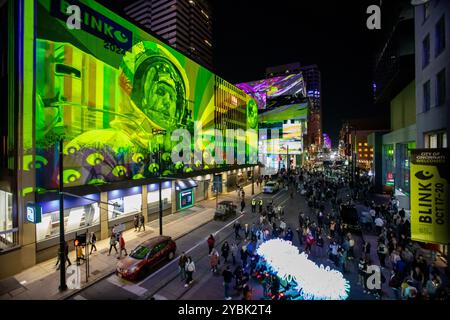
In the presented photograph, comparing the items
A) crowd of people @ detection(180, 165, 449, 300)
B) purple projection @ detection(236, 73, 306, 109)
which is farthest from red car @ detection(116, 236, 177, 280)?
purple projection @ detection(236, 73, 306, 109)

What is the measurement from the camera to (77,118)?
15.0m

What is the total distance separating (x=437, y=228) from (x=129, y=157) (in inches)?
814

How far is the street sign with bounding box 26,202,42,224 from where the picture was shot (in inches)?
443

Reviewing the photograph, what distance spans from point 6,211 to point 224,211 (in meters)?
16.3

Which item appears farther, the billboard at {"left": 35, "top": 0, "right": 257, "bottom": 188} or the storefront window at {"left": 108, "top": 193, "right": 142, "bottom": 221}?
the storefront window at {"left": 108, "top": 193, "right": 142, "bottom": 221}

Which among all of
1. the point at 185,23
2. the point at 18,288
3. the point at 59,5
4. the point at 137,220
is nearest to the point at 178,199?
the point at 137,220

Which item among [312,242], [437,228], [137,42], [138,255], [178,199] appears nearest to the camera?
[437,228]

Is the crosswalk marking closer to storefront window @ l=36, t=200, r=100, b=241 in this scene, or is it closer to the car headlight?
the car headlight

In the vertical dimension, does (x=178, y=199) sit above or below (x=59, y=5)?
below

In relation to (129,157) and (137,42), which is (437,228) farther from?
(137,42)

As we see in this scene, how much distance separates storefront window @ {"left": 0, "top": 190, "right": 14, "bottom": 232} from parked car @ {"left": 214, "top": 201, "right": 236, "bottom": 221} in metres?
15.2

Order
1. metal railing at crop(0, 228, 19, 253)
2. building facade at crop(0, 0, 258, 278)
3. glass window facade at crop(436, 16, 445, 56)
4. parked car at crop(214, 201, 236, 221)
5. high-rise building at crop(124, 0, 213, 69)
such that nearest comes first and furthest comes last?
metal railing at crop(0, 228, 19, 253) → building facade at crop(0, 0, 258, 278) → glass window facade at crop(436, 16, 445, 56) → parked car at crop(214, 201, 236, 221) → high-rise building at crop(124, 0, 213, 69)

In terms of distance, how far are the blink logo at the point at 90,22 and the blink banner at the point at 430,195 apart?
21992mm
